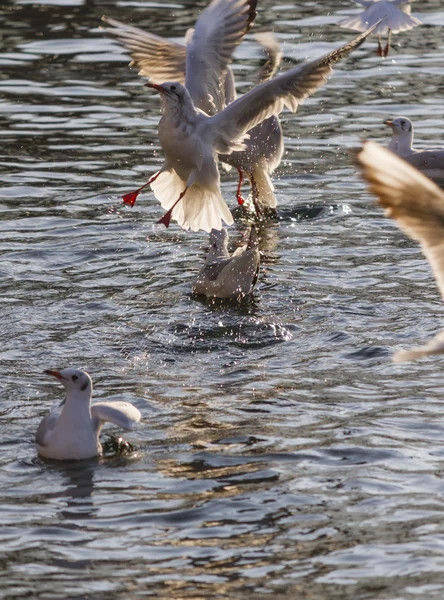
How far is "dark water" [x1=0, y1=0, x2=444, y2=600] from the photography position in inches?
232

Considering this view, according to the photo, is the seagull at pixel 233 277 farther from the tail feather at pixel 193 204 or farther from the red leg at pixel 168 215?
the red leg at pixel 168 215

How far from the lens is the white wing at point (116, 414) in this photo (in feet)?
22.7

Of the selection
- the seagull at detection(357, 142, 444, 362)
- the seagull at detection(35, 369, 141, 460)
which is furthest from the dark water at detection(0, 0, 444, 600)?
the seagull at detection(357, 142, 444, 362)

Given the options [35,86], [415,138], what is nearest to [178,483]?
[415,138]

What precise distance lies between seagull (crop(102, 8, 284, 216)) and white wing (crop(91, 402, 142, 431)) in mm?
3668

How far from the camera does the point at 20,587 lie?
562 centimetres

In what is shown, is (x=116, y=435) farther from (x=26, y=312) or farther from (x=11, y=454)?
(x=26, y=312)

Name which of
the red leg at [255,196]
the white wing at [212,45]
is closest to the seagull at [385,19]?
the red leg at [255,196]

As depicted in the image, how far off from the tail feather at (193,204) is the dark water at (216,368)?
0.53m

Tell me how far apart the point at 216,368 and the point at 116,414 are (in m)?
1.73

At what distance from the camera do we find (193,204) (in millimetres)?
10773

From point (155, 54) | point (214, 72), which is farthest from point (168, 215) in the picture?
point (155, 54)

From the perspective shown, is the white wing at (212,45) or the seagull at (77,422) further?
the white wing at (212,45)

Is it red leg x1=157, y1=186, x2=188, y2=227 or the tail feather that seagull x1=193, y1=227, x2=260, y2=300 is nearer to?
the tail feather
